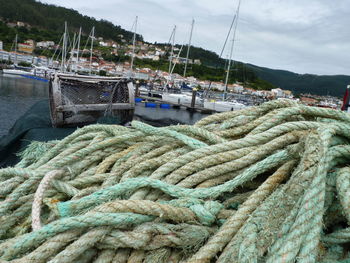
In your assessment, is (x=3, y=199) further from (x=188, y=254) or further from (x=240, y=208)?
(x=240, y=208)

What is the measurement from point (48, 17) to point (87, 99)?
4877 inches

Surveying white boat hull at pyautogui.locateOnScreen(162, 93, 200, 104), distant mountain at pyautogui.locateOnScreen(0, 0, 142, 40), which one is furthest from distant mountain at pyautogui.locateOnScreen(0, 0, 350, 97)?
white boat hull at pyautogui.locateOnScreen(162, 93, 200, 104)

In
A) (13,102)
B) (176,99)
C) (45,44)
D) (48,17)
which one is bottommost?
(13,102)

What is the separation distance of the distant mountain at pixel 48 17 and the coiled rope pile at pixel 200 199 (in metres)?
108

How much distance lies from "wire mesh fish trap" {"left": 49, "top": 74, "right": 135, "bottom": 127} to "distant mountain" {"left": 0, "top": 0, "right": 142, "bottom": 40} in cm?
10450

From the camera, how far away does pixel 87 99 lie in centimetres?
439

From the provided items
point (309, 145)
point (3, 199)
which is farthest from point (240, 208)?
point (3, 199)

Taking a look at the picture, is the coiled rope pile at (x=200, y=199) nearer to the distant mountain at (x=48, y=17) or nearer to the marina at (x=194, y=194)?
the marina at (x=194, y=194)

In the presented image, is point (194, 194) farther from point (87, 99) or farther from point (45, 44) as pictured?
point (45, 44)

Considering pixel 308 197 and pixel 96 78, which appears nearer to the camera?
pixel 308 197

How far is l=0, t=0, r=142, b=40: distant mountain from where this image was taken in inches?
3812

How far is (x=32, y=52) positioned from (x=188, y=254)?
302 ft

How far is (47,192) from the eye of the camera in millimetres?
1371

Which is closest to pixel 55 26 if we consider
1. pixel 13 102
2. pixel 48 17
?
pixel 48 17
